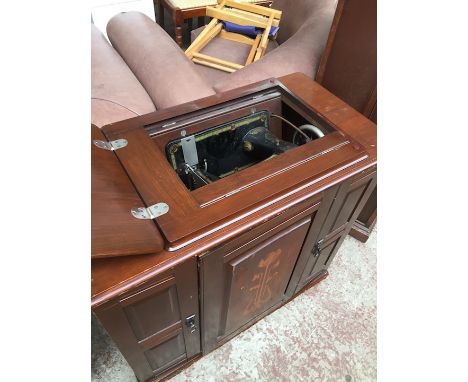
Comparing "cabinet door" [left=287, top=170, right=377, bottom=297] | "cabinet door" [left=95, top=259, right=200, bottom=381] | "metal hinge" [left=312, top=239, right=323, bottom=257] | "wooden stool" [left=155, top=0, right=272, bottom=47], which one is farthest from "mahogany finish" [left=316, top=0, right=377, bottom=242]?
"wooden stool" [left=155, top=0, right=272, bottom=47]

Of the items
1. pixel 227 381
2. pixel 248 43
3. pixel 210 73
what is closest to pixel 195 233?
pixel 227 381

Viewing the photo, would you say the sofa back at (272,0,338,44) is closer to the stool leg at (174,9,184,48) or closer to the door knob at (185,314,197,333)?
the stool leg at (174,9,184,48)

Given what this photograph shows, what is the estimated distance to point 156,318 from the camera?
78 centimetres

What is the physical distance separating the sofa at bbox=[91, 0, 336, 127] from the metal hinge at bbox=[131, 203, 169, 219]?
1.98 feet

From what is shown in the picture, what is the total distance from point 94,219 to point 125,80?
3.49 ft

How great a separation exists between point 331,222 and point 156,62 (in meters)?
1.12

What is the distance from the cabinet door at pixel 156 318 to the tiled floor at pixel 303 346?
322mm

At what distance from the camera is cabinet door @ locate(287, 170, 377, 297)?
35.7 inches

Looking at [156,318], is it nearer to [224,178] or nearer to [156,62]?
[224,178]

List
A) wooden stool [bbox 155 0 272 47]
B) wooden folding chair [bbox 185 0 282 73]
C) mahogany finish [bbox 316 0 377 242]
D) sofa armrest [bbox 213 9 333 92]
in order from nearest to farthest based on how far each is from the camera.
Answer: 1. mahogany finish [bbox 316 0 377 242]
2. sofa armrest [bbox 213 9 333 92]
3. wooden folding chair [bbox 185 0 282 73]
4. wooden stool [bbox 155 0 272 47]

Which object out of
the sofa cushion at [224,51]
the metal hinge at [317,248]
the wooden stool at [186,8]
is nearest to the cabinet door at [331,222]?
the metal hinge at [317,248]

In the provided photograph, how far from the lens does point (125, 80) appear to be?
141 cm
